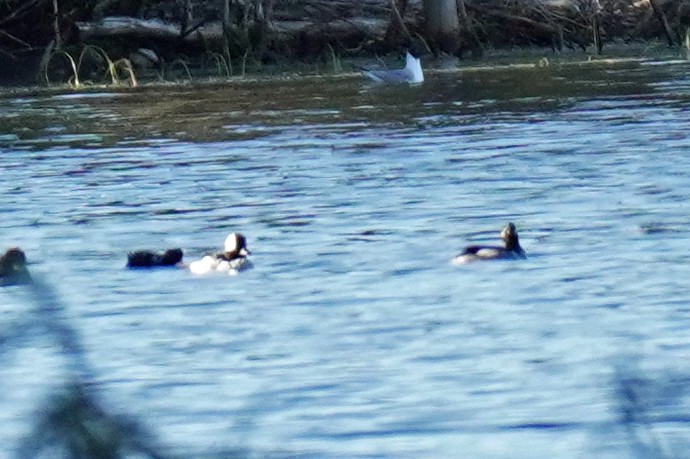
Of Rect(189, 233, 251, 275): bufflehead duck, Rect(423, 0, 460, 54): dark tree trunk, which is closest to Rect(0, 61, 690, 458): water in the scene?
Rect(189, 233, 251, 275): bufflehead duck

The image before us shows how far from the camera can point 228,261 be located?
26.2ft

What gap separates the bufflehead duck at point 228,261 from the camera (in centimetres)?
800

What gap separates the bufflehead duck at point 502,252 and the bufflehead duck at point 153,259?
4.11ft

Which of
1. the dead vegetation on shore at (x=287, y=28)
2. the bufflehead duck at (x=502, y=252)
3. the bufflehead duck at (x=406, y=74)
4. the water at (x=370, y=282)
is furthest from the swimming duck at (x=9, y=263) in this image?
the dead vegetation on shore at (x=287, y=28)

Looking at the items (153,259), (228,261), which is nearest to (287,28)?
(153,259)

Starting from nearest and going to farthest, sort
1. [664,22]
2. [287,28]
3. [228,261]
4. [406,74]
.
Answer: [228,261] → [406,74] → [664,22] → [287,28]

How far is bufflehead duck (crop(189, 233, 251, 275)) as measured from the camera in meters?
8.00

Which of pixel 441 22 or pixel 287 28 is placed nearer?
pixel 441 22

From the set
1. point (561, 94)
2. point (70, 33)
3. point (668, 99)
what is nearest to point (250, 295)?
point (668, 99)

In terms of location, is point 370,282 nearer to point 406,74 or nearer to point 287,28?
point 406,74

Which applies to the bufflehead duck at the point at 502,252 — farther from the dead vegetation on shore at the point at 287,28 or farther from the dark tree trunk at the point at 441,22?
the dark tree trunk at the point at 441,22

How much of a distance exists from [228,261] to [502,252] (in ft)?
3.90

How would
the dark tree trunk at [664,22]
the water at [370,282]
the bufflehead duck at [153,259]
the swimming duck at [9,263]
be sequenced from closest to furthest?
1. the water at [370,282]
2. the swimming duck at [9,263]
3. the bufflehead duck at [153,259]
4. the dark tree trunk at [664,22]

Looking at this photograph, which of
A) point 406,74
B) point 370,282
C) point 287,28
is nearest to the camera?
point 370,282
